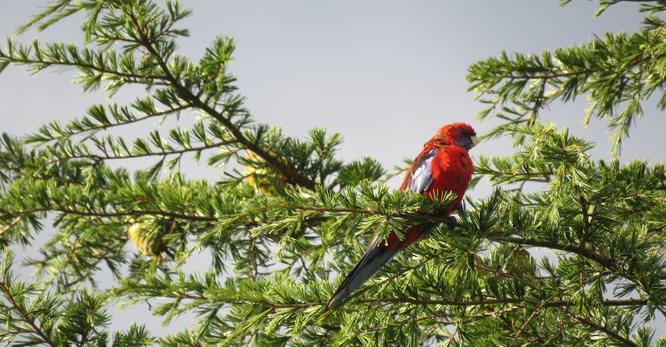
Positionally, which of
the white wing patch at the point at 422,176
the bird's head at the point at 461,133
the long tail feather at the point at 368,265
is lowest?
the long tail feather at the point at 368,265

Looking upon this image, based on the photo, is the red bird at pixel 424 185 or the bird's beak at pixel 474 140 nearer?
the red bird at pixel 424 185

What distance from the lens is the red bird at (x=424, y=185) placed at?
2381 millimetres

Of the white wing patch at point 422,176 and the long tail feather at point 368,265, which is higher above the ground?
the white wing patch at point 422,176

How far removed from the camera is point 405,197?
6.98ft

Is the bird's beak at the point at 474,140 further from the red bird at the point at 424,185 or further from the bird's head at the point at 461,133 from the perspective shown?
the red bird at the point at 424,185

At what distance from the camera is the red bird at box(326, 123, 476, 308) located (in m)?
2.38

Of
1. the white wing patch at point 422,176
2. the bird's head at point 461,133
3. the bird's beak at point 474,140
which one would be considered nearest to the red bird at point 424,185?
the white wing patch at point 422,176

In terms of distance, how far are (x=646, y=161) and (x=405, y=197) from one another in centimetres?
151

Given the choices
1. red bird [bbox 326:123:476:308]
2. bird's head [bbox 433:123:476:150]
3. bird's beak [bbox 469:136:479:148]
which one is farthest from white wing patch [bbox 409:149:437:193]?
bird's beak [bbox 469:136:479:148]

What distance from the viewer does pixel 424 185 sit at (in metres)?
2.77

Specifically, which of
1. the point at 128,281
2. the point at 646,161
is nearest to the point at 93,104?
the point at 128,281

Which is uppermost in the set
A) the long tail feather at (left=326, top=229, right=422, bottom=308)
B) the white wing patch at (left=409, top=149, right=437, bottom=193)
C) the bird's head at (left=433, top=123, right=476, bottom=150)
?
the bird's head at (left=433, top=123, right=476, bottom=150)

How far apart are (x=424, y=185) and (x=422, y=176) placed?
0.06 meters

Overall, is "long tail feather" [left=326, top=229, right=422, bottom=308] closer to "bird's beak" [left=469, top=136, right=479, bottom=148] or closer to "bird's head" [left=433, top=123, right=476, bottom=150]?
"bird's head" [left=433, top=123, right=476, bottom=150]
